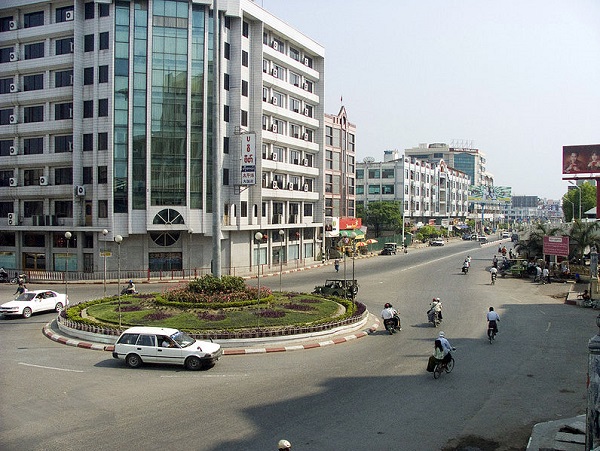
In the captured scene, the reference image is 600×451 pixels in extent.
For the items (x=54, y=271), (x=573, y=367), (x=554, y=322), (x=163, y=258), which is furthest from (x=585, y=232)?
(x=54, y=271)

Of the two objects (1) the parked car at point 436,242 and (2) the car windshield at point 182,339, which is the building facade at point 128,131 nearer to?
(2) the car windshield at point 182,339

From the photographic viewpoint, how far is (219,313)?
2614 cm

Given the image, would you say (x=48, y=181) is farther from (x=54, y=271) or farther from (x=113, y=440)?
(x=113, y=440)

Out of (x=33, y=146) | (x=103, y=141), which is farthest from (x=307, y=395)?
(x=33, y=146)

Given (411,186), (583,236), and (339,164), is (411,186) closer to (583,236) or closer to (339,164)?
(339,164)

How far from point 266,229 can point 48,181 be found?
20636 mm

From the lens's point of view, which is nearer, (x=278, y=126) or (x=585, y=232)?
(x=585, y=232)

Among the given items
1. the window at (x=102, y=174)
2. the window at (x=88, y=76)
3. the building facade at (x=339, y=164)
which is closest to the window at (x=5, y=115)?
the window at (x=88, y=76)

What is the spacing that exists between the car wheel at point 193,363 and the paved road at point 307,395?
1.03 ft

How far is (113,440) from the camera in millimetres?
12648

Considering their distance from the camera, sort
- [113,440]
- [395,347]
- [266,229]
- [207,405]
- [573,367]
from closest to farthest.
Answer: [113,440] < [207,405] < [573,367] < [395,347] < [266,229]

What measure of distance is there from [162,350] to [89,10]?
3864 centimetres

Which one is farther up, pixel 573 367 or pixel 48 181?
pixel 48 181

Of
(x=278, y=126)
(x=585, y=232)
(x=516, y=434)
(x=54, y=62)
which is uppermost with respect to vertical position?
(x=54, y=62)
